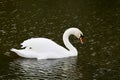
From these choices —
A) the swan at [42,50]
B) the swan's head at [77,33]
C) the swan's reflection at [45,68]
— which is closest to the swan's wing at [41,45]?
the swan at [42,50]

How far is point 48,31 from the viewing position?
23.0 metres

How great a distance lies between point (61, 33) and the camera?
22594 millimetres

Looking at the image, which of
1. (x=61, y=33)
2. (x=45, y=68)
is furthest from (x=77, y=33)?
(x=45, y=68)

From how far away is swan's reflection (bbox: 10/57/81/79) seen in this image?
17359 millimetres

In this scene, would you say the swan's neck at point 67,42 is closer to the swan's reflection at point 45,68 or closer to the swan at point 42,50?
the swan at point 42,50

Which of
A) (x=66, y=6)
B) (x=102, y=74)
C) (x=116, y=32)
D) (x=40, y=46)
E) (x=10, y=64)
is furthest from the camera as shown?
(x=66, y=6)

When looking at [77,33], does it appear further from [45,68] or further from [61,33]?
[45,68]

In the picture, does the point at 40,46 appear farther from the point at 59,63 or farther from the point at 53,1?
the point at 53,1

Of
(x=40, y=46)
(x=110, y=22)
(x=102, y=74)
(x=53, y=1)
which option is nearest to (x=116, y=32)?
(x=110, y=22)

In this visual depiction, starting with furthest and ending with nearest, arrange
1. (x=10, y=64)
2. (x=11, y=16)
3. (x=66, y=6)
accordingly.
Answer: (x=66, y=6), (x=11, y=16), (x=10, y=64)

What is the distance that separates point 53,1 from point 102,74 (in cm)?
1404

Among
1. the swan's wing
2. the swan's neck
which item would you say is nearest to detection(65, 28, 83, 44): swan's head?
the swan's neck

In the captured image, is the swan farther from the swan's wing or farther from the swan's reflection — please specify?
the swan's reflection

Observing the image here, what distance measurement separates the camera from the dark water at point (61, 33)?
17625 mm
